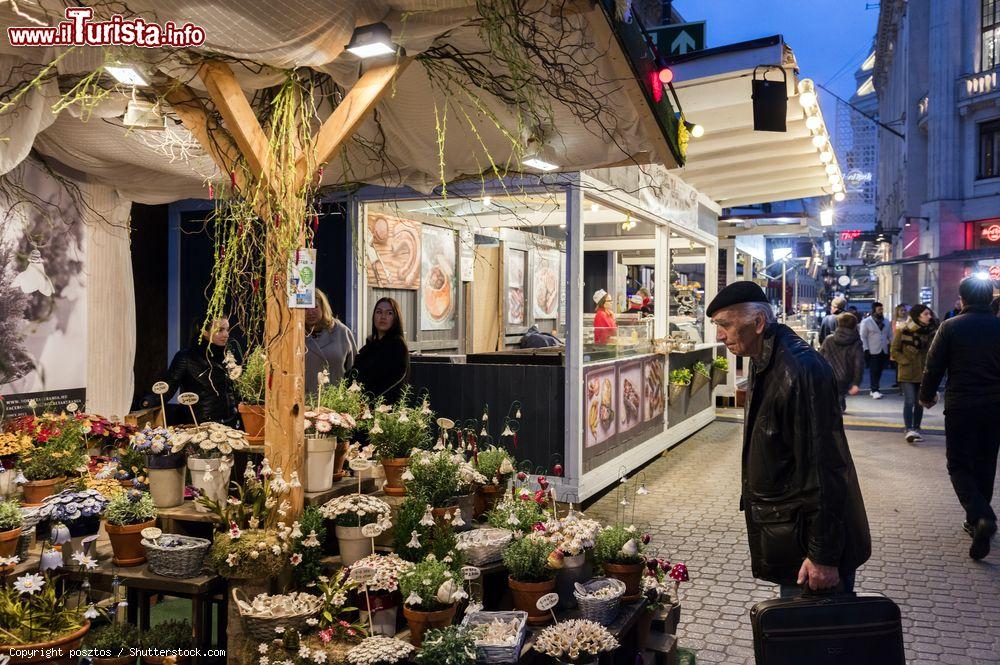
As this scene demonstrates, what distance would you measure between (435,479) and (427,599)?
0.79 m

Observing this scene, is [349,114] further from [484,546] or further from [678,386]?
[678,386]

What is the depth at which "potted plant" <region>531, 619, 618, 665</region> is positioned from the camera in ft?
10.0

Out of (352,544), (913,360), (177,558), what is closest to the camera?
(177,558)

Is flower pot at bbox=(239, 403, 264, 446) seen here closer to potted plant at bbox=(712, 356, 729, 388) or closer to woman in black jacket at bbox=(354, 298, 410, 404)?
woman in black jacket at bbox=(354, 298, 410, 404)

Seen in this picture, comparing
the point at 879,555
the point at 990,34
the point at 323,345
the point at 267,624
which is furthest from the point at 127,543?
the point at 990,34

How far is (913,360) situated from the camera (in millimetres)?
11023

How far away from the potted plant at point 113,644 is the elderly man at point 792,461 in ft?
8.42

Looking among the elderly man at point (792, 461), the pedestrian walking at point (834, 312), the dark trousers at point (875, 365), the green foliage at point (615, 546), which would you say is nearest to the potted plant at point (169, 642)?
the green foliage at point (615, 546)

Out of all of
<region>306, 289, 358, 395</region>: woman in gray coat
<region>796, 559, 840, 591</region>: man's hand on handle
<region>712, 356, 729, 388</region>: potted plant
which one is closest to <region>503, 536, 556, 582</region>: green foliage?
<region>796, 559, 840, 591</region>: man's hand on handle

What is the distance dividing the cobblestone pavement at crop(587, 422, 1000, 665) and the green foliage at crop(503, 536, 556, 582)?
1.35 m

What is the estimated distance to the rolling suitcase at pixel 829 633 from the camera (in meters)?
2.89

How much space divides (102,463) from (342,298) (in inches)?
156

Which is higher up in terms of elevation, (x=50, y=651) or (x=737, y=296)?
(x=737, y=296)

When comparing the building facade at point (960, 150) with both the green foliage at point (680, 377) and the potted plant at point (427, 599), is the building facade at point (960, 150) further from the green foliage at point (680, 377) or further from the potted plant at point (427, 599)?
the potted plant at point (427, 599)
